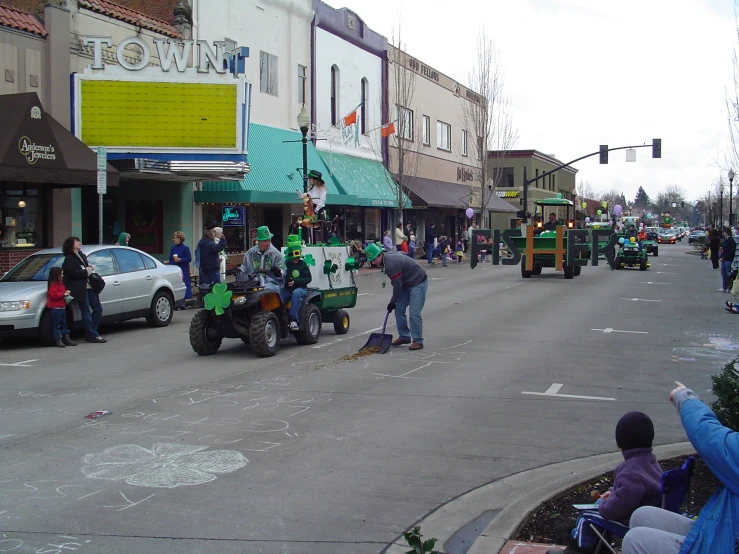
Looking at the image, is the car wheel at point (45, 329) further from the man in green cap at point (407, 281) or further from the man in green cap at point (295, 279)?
the man in green cap at point (407, 281)

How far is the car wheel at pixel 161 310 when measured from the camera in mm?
15398

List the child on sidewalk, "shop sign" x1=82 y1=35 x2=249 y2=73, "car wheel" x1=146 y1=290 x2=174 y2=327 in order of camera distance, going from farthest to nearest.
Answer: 1. "shop sign" x1=82 y1=35 x2=249 y2=73
2. "car wheel" x1=146 y1=290 x2=174 y2=327
3. the child on sidewalk

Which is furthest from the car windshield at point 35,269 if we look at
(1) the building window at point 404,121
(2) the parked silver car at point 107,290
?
(1) the building window at point 404,121

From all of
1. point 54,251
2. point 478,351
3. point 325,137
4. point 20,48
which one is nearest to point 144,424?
point 478,351

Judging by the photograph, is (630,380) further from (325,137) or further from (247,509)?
(325,137)

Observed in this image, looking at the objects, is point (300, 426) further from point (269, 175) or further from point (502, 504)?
point (269, 175)

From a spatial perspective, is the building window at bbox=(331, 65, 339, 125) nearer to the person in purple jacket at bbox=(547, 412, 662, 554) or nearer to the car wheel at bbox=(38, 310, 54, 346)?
the car wheel at bbox=(38, 310, 54, 346)

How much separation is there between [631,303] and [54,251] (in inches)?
518

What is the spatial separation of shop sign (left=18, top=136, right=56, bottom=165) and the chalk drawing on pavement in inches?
486

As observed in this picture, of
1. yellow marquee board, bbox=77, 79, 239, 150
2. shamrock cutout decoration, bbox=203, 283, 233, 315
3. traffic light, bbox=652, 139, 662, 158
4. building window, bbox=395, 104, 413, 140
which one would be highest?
building window, bbox=395, 104, 413, 140

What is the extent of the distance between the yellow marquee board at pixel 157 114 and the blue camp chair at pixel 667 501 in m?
19.5

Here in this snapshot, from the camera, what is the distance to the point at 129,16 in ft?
74.4

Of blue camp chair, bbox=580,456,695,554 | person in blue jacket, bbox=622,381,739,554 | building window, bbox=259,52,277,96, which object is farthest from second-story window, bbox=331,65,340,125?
person in blue jacket, bbox=622,381,739,554

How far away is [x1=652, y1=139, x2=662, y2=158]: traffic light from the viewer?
39.2 meters
